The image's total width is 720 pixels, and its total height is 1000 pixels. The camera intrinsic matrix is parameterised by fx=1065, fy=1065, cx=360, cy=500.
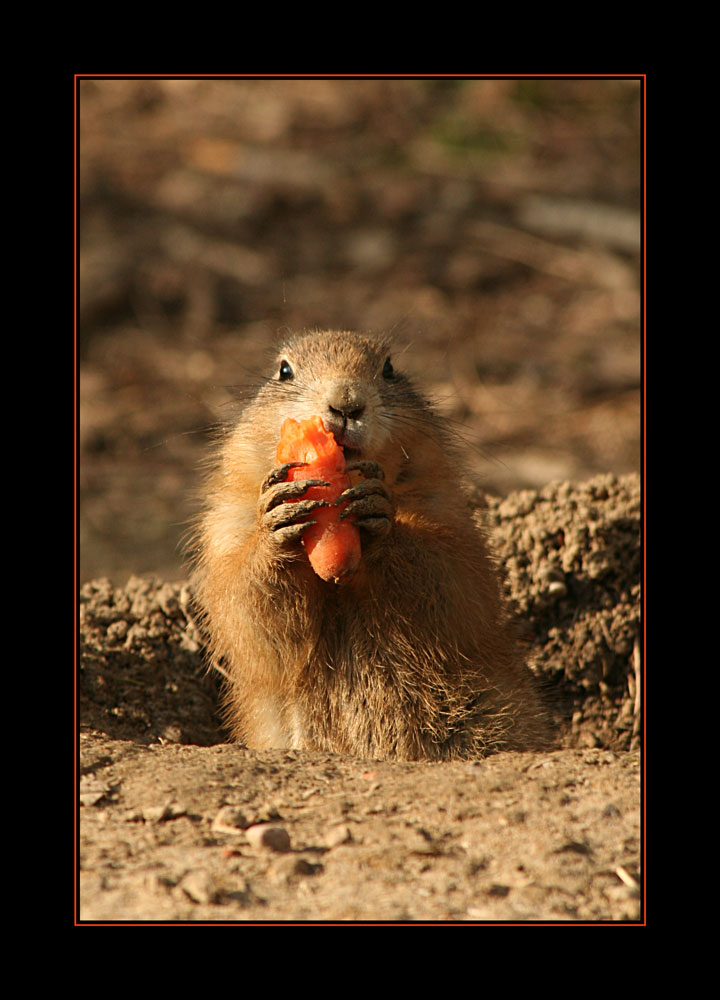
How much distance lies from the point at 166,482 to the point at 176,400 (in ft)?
3.60

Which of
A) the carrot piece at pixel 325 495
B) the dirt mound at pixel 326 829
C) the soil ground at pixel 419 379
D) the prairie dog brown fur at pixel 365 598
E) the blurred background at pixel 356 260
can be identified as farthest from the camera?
the blurred background at pixel 356 260

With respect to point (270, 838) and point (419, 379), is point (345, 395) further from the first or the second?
point (419, 379)

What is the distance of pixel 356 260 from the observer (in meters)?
11.1

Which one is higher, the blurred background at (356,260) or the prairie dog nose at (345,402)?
the blurred background at (356,260)

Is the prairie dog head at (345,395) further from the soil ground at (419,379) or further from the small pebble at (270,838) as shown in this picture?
the small pebble at (270,838)

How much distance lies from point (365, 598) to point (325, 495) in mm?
497

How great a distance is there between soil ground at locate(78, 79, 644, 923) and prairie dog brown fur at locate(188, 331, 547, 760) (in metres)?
0.43

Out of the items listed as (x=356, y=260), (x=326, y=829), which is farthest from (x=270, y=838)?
(x=356, y=260)

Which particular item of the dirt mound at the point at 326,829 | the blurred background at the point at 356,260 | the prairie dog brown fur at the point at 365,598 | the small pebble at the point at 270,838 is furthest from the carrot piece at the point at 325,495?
the blurred background at the point at 356,260

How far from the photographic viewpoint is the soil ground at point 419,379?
2.90 m

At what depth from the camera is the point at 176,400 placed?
913 cm

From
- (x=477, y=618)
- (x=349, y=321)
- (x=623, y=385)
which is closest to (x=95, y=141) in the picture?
(x=349, y=321)

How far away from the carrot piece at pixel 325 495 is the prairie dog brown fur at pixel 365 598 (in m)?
0.06

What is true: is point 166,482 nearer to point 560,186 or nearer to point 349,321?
point 349,321
